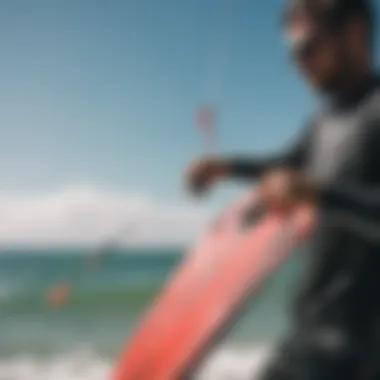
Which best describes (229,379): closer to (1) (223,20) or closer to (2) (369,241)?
(2) (369,241)

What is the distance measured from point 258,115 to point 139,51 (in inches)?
7.4

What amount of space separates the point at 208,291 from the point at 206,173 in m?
0.15

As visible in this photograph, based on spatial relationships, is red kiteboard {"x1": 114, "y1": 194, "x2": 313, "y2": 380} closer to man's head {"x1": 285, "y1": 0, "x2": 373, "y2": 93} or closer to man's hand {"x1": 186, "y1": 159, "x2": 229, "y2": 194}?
man's hand {"x1": 186, "y1": 159, "x2": 229, "y2": 194}

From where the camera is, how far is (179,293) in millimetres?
1188

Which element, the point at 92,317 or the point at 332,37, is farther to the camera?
the point at 92,317

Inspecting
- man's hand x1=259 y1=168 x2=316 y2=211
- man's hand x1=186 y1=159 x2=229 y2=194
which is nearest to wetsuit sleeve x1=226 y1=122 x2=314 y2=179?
man's hand x1=186 y1=159 x2=229 y2=194

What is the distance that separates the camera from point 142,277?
1199 millimetres

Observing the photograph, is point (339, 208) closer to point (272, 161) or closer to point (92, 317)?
point (272, 161)

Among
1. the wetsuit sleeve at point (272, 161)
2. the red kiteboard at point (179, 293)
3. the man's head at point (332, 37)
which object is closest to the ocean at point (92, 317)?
the red kiteboard at point (179, 293)

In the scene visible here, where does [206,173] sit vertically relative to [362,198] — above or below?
above

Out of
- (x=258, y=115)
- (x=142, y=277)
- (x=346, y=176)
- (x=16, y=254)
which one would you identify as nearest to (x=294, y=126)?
→ (x=258, y=115)

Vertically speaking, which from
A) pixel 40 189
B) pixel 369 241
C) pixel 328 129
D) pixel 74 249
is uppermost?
pixel 40 189

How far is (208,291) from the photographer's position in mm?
1162

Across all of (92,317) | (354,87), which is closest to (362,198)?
(354,87)
